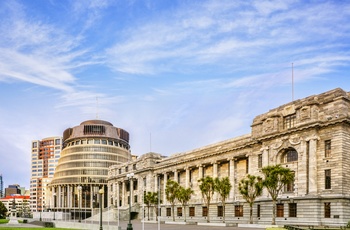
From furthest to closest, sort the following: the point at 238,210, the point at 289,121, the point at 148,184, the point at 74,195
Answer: the point at 74,195 < the point at 148,184 < the point at 238,210 < the point at 289,121

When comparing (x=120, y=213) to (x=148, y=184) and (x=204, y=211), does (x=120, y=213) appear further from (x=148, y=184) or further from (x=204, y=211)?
(x=204, y=211)

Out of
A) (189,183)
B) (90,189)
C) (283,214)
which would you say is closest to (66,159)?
(90,189)

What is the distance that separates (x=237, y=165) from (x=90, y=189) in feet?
385

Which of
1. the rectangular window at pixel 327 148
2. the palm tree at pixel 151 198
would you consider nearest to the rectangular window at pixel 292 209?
the rectangular window at pixel 327 148

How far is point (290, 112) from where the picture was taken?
7212cm

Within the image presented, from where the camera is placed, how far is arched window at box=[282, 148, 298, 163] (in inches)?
2808

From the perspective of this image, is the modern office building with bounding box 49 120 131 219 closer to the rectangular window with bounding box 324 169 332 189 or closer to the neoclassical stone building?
the neoclassical stone building

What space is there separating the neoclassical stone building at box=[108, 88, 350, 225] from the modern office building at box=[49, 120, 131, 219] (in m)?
98.1

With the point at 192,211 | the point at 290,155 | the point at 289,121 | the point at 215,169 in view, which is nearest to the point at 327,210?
the point at 290,155

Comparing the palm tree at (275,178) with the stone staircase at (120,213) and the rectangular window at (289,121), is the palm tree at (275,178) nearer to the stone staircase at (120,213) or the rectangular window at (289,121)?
the rectangular window at (289,121)

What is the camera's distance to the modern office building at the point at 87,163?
187 meters

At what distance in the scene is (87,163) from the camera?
18750 cm

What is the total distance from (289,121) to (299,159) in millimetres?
7198

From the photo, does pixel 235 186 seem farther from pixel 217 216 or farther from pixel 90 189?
pixel 90 189
